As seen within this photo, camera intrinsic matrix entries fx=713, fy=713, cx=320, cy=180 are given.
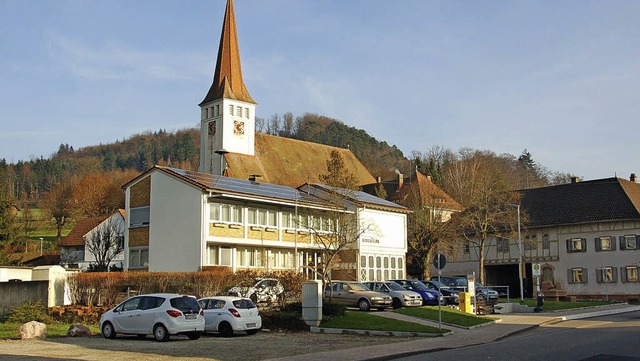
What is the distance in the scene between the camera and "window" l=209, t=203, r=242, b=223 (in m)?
38.6

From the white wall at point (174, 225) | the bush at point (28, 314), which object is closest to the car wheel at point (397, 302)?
the white wall at point (174, 225)

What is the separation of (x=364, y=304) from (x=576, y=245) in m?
34.7

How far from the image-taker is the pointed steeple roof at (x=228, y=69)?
80188 mm

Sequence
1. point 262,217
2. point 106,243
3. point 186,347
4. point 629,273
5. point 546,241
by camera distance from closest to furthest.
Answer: point 186,347
point 262,217
point 629,273
point 106,243
point 546,241

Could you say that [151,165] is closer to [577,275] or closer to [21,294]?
[577,275]

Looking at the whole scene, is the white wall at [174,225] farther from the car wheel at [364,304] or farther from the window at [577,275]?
the window at [577,275]

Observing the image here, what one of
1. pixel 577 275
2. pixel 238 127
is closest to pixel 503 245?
pixel 577 275

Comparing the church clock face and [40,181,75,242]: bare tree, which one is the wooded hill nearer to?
[40,181,75,242]: bare tree

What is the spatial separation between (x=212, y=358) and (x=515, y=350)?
792 centimetres

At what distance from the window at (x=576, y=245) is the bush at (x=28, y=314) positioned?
150 feet

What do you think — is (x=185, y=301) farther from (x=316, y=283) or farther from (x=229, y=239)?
(x=229, y=239)

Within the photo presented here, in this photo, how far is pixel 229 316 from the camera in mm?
23766

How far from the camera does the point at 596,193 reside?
61938 mm

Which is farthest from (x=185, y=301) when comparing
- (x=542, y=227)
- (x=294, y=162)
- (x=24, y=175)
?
(x=24, y=175)
